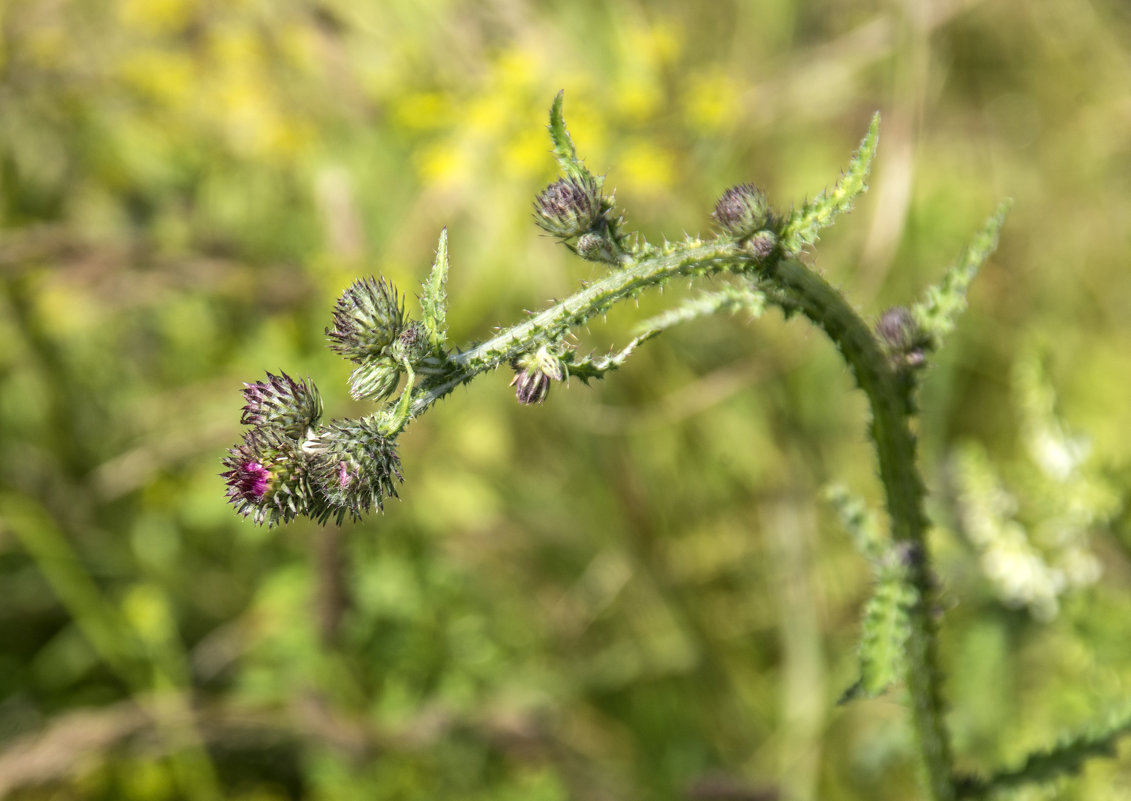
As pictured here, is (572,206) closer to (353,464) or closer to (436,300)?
(436,300)

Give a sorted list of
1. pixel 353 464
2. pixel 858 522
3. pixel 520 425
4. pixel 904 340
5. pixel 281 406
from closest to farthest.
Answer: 1. pixel 353 464
2. pixel 281 406
3. pixel 904 340
4. pixel 858 522
5. pixel 520 425

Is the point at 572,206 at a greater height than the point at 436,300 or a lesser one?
greater

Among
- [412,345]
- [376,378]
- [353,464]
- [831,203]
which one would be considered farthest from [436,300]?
[831,203]

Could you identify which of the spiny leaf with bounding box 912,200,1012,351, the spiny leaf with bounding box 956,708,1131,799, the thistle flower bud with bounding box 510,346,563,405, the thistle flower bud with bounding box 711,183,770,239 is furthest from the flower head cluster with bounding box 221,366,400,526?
the spiny leaf with bounding box 956,708,1131,799

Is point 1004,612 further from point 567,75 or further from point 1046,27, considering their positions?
point 1046,27

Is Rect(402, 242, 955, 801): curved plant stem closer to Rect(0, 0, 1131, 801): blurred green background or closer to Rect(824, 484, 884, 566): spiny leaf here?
Rect(824, 484, 884, 566): spiny leaf

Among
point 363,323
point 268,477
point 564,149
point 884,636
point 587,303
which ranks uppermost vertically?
point 564,149

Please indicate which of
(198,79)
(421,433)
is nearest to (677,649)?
(421,433)

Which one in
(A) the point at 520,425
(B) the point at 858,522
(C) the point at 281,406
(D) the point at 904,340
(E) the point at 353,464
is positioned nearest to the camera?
(E) the point at 353,464
